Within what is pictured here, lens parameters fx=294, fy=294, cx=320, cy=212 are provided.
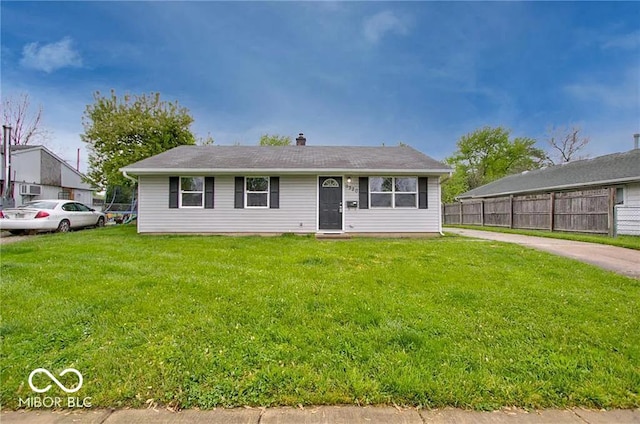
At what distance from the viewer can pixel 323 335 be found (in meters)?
2.88

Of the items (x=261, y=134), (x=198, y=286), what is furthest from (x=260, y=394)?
(x=261, y=134)

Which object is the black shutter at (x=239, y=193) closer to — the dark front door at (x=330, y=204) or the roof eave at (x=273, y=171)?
the roof eave at (x=273, y=171)

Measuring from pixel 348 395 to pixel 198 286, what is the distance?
283 cm

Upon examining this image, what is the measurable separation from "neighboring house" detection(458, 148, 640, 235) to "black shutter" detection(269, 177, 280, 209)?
40.1 ft

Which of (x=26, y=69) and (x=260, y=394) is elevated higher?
(x=26, y=69)

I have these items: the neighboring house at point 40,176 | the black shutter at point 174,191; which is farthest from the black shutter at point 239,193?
the neighboring house at point 40,176

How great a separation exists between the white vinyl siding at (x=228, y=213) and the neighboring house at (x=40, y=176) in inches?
587

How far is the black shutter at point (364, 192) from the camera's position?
35.0ft

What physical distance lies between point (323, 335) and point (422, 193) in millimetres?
8850

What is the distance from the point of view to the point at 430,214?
1076cm

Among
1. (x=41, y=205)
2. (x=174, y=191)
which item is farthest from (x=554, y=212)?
(x=41, y=205)

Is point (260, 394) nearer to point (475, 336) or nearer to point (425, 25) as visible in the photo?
point (475, 336)

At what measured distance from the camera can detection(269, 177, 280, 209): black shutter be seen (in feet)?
35.2

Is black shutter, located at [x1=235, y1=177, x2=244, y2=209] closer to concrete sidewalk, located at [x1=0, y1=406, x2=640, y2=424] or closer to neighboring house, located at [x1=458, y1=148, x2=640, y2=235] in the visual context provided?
concrete sidewalk, located at [x1=0, y1=406, x2=640, y2=424]
